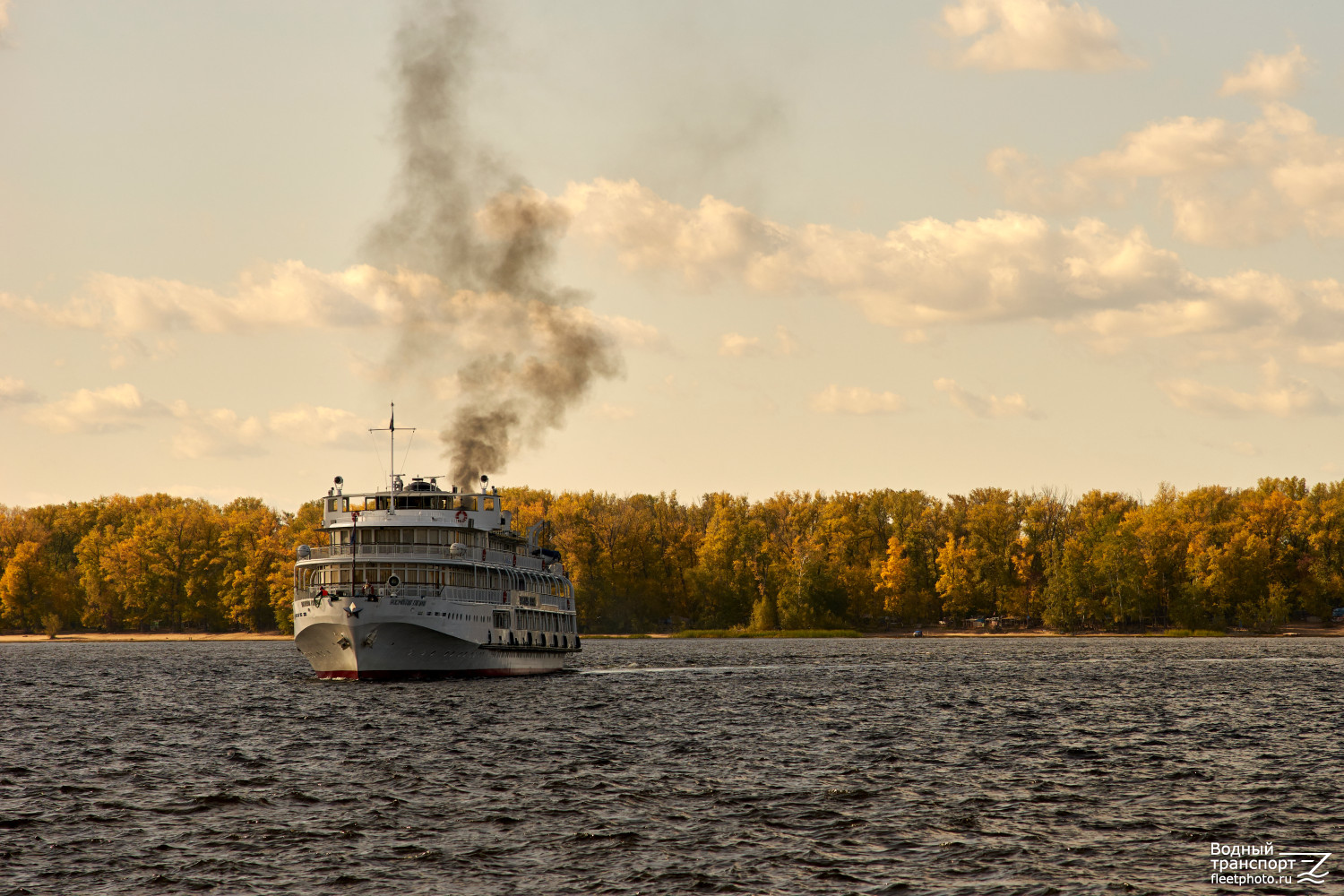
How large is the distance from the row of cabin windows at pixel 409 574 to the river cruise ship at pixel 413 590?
59 millimetres

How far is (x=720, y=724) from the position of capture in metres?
61.6

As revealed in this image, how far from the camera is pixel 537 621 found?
→ 3688 inches

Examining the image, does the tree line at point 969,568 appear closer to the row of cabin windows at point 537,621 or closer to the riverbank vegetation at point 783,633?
the riverbank vegetation at point 783,633

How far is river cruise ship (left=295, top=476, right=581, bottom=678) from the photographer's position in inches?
3071

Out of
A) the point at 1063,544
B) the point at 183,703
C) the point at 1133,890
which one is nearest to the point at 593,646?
the point at 1063,544

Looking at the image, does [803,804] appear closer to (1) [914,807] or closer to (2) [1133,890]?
(1) [914,807]

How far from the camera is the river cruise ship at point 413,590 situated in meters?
78.0

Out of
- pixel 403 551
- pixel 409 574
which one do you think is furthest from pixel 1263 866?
pixel 403 551

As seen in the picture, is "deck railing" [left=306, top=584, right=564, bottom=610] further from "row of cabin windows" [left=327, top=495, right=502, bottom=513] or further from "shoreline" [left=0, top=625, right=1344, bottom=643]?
"shoreline" [left=0, top=625, right=1344, bottom=643]

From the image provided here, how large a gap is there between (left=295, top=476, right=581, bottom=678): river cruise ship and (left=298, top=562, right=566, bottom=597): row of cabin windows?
59mm

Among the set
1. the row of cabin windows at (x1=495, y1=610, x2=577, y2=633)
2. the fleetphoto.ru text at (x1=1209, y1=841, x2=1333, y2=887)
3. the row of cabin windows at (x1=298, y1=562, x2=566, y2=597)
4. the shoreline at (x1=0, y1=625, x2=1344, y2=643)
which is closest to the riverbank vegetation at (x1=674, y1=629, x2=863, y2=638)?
the shoreline at (x1=0, y1=625, x2=1344, y2=643)

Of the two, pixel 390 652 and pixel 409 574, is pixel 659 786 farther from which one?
pixel 409 574

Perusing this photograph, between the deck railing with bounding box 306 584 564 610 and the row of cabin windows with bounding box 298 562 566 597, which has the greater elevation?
the row of cabin windows with bounding box 298 562 566 597

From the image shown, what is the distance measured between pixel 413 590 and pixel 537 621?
16239 mm
